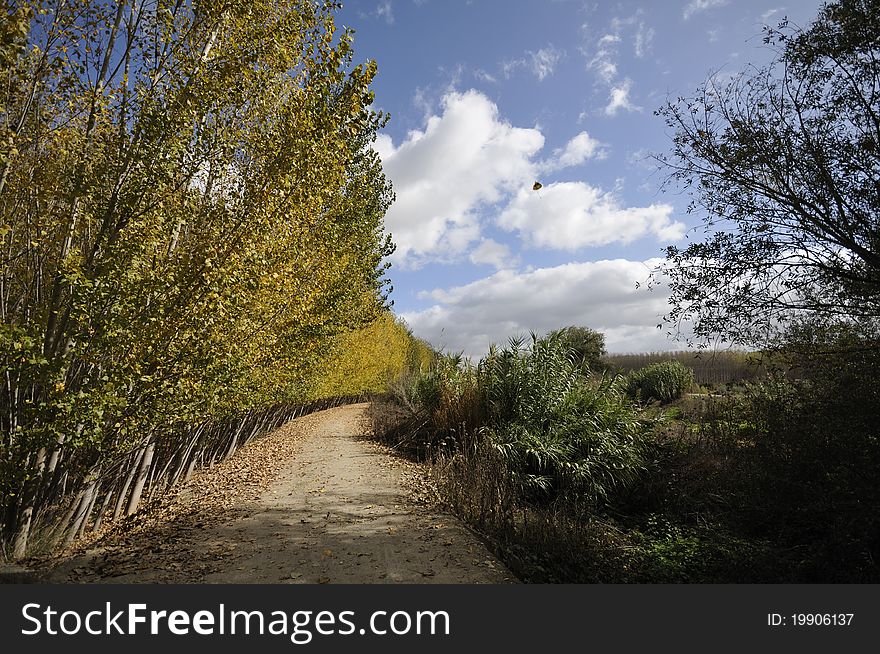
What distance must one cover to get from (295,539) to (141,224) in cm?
396

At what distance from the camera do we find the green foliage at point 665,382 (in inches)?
826

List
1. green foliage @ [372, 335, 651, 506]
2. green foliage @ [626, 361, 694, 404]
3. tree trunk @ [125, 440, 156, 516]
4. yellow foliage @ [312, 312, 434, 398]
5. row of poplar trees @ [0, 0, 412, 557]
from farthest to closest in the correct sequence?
1. green foliage @ [626, 361, 694, 404]
2. yellow foliage @ [312, 312, 434, 398]
3. green foliage @ [372, 335, 651, 506]
4. tree trunk @ [125, 440, 156, 516]
5. row of poplar trees @ [0, 0, 412, 557]

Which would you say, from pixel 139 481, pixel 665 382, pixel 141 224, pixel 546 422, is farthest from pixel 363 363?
pixel 141 224

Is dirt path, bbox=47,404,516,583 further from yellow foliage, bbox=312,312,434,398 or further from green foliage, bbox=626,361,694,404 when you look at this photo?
green foliage, bbox=626,361,694,404

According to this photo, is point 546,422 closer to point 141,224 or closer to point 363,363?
point 141,224

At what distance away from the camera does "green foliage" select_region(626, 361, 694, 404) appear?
2098cm

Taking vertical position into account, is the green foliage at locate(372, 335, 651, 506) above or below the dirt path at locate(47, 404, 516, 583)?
above

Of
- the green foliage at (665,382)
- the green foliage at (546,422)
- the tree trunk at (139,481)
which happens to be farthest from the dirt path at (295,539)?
the green foliage at (665,382)

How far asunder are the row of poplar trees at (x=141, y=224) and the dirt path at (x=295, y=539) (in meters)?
1.04

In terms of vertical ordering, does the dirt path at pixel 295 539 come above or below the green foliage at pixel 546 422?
below

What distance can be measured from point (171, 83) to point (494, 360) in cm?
743

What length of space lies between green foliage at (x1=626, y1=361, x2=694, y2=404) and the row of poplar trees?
20.0 metres

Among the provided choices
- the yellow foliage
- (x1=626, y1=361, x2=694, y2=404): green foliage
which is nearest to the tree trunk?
the yellow foliage

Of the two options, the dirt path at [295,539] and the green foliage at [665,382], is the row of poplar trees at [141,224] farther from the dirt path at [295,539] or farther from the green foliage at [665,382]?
the green foliage at [665,382]
